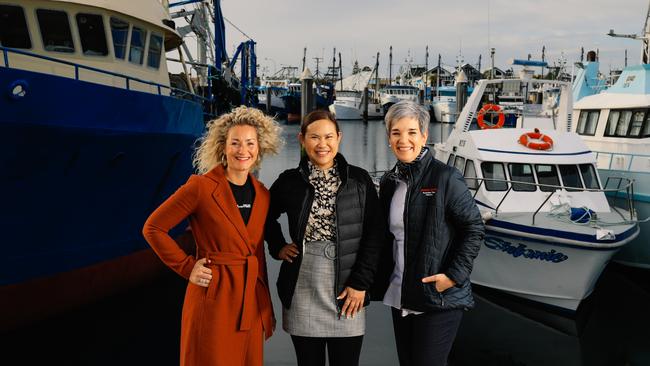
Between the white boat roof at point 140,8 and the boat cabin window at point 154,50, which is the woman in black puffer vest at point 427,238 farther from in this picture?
the boat cabin window at point 154,50

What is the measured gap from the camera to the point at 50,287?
22.8 ft

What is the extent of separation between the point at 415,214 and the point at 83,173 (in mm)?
5140

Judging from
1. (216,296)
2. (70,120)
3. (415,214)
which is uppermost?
(70,120)

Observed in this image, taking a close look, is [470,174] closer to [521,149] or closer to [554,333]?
[521,149]

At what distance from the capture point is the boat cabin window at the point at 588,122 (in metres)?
12.9

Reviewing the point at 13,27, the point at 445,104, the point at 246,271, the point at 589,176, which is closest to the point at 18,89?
the point at 13,27

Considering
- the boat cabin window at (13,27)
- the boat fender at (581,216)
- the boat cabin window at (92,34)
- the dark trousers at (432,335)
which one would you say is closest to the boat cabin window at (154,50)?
the boat cabin window at (92,34)

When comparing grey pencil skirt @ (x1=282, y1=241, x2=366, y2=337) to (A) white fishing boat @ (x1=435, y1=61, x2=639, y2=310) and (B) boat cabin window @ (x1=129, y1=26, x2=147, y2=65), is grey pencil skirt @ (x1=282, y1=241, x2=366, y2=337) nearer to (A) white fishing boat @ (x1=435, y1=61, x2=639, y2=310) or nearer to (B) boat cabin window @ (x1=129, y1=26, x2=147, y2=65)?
(A) white fishing boat @ (x1=435, y1=61, x2=639, y2=310)

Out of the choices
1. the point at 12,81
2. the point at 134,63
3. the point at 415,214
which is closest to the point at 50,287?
the point at 12,81

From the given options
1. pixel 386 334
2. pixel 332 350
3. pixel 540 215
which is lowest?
pixel 386 334

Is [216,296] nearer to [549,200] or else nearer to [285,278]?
[285,278]

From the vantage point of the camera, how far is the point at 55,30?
25.9 ft

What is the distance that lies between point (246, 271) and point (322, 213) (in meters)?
0.56

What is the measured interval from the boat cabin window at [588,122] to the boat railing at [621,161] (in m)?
1.14
